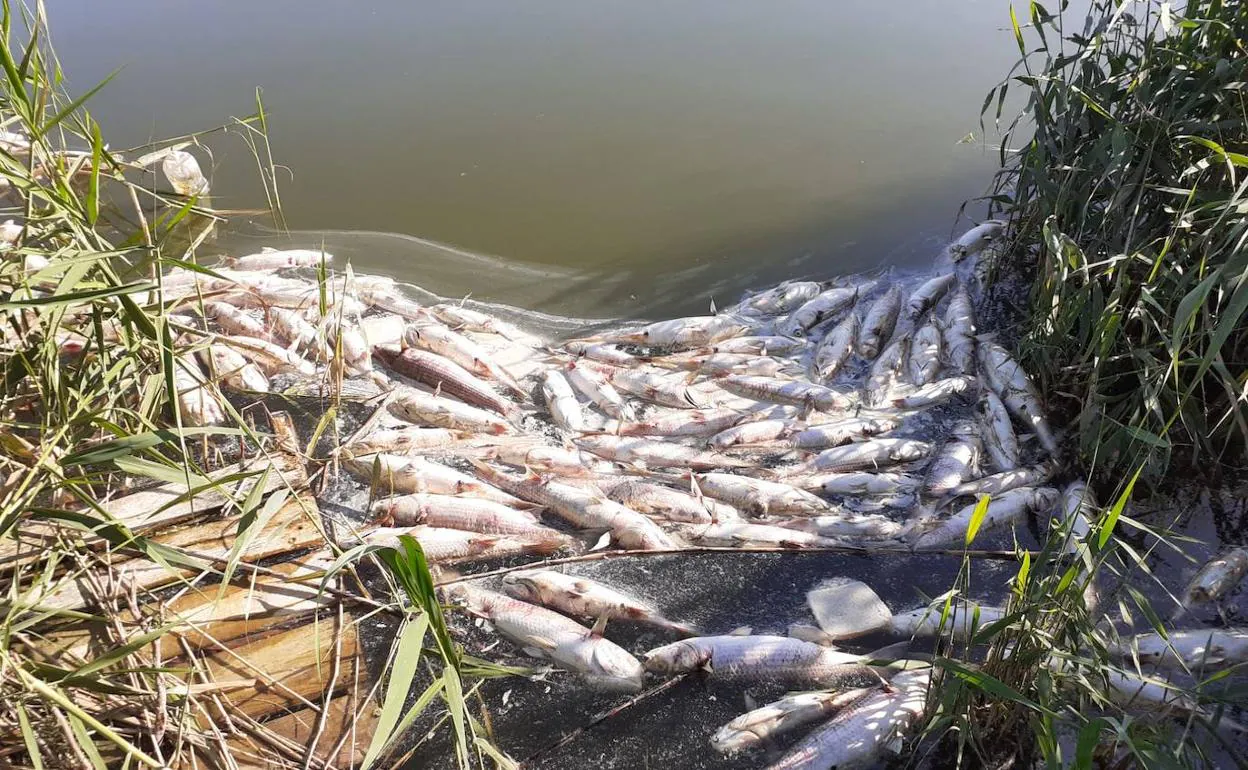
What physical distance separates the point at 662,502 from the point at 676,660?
862 mm

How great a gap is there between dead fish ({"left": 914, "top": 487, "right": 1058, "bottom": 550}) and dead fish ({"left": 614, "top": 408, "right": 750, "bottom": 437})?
3.72 ft

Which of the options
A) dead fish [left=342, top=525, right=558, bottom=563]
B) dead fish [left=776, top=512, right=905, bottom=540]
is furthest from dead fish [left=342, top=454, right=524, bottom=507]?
dead fish [left=776, top=512, right=905, bottom=540]

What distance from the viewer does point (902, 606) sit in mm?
3100

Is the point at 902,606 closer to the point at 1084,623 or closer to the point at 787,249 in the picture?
the point at 1084,623

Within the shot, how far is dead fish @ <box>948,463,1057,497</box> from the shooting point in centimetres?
359

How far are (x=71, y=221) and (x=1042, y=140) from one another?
14.4 feet

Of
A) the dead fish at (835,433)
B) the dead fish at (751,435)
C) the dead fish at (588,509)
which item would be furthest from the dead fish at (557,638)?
the dead fish at (835,433)

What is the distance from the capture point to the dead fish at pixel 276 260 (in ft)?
18.2

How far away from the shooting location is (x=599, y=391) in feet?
14.3

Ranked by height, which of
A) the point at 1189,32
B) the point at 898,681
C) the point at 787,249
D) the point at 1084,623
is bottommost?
the point at 898,681

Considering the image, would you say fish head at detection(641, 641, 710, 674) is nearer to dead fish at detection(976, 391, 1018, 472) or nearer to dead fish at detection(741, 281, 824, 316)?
dead fish at detection(976, 391, 1018, 472)

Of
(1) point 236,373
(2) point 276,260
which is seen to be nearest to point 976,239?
(1) point 236,373

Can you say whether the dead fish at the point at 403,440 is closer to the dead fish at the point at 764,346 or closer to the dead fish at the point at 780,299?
the dead fish at the point at 764,346

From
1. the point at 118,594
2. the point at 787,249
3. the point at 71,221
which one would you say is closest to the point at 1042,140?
the point at 787,249
